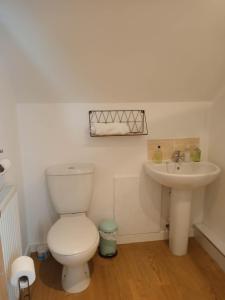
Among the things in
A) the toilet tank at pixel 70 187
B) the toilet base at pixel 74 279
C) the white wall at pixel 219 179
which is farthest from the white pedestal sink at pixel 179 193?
the toilet base at pixel 74 279

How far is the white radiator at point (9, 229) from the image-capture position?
1210 mm

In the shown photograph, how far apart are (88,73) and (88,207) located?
1.11 meters

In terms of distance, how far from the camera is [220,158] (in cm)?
198

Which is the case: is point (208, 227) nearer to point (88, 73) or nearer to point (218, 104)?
point (218, 104)

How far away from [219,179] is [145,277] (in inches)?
40.6

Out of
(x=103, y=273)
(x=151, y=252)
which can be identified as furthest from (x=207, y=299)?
(x=103, y=273)

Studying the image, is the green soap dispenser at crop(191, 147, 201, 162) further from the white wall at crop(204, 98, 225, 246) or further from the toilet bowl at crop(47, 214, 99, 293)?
the toilet bowl at crop(47, 214, 99, 293)

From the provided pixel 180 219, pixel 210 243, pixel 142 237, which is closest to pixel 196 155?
pixel 180 219

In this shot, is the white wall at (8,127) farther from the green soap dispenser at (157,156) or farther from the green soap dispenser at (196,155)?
the green soap dispenser at (196,155)

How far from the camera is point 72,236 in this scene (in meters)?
1.59

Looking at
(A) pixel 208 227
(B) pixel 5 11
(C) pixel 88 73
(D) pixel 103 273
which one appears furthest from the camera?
(A) pixel 208 227

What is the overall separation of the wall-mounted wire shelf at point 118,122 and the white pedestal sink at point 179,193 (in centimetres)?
34

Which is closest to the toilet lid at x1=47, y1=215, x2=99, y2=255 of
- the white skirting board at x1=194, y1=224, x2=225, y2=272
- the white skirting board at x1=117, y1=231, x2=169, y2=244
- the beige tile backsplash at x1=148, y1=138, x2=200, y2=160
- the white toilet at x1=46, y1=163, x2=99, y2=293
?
the white toilet at x1=46, y1=163, x2=99, y2=293

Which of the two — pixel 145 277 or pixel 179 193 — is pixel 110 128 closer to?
pixel 179 193
